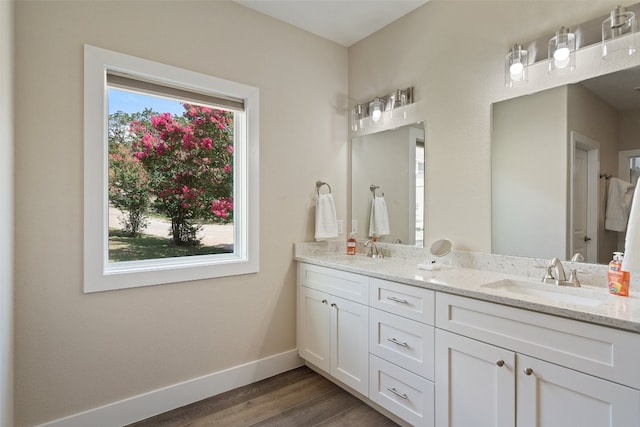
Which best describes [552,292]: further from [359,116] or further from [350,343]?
[359,116]

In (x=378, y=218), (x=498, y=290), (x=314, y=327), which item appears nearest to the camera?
(x=498, y=290)

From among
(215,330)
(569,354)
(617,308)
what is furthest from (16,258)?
(617,308)

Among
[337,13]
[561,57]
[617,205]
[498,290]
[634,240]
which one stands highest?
[337,13]

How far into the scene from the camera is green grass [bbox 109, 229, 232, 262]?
2.03 meters

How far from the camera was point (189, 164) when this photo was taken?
2.30 meters

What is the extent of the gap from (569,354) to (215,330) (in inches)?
76.1

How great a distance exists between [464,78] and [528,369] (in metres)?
1.67

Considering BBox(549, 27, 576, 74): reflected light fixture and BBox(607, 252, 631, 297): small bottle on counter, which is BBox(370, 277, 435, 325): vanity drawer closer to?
BBox(607, 252, 631, 297): small bottle on counter

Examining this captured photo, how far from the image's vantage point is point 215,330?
2270 millimetres

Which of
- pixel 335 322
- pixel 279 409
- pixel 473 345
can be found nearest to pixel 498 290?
pixel 473 345

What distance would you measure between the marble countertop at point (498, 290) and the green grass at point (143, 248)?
0.85 meters

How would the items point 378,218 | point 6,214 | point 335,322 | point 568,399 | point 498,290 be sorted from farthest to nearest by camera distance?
point 378,218
point 335,322
point 498,290
point 6,214
point 568,399

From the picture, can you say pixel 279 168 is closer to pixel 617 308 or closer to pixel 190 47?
pixel 190 47

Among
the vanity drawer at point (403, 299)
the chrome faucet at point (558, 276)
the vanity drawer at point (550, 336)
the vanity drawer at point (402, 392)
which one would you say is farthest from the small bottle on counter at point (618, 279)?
the vanity drawer at point (402, 392)
